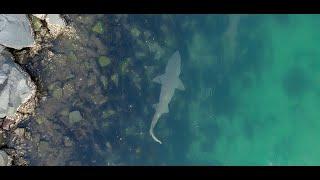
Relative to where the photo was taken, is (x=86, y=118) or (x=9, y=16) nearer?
(x=9, y=16)

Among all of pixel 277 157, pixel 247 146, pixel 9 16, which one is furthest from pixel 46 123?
pixel 277 157

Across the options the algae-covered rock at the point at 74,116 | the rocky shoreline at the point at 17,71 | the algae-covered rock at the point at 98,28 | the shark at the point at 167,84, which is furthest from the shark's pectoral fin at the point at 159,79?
the rocky shoreline at the point at 17,71

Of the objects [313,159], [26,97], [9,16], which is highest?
[9,16]

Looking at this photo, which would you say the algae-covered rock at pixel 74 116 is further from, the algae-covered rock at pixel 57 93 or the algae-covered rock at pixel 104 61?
the algae-covered rock at pixel 104 61

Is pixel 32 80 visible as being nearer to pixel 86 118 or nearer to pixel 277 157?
pixel 86 118

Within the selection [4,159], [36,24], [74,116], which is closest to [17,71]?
[36,24]

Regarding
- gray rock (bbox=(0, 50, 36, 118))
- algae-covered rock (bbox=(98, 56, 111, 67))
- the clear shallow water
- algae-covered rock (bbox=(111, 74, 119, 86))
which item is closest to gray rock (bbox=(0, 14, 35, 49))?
gray rock (bbox=(0, 50, 36, 118))

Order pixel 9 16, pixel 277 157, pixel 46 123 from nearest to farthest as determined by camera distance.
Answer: pixel 9 16 → pixel 46 123 → pixel 277 157
